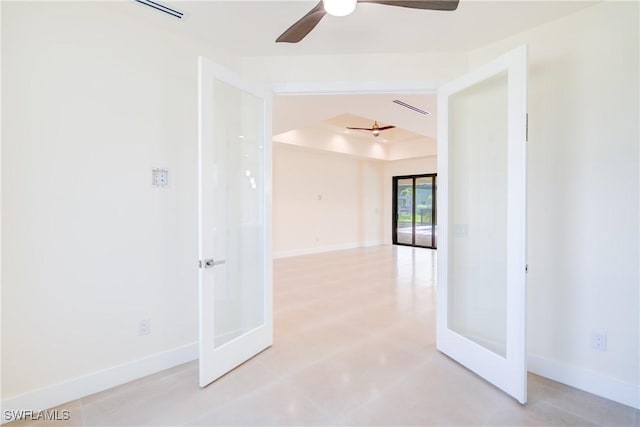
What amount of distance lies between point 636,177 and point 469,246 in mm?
1141

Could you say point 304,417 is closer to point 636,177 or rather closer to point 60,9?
point 636,177

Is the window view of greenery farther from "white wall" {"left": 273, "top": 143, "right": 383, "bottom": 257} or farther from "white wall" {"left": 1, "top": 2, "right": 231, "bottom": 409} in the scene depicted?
"white wall" {"left": 1, "top": 2, "right": 231, "bottom": 409}

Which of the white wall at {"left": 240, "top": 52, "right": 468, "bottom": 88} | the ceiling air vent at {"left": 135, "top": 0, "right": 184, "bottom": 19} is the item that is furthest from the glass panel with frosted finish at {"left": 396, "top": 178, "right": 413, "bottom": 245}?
the ceiling air vent at {"left": 135, "top": 0, "right": 184, "bottom": 19}

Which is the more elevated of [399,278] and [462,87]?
[462,87]

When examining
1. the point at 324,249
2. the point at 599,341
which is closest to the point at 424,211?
the point at 324,249

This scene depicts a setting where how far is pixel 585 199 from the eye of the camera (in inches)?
87.0

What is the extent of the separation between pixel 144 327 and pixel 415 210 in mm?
8815

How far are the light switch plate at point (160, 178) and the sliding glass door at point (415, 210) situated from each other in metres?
8.32

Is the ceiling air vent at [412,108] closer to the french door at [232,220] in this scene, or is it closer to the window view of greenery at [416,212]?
the french door at [232,220]

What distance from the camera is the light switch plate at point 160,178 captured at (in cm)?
246

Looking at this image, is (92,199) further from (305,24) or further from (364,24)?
(364,24)

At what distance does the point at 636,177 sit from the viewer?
202 cm

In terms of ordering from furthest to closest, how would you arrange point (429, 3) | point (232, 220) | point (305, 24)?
point (232, 220) → point (305, 24) → point (429, 3)

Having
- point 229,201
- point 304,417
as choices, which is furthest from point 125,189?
point 304,417
